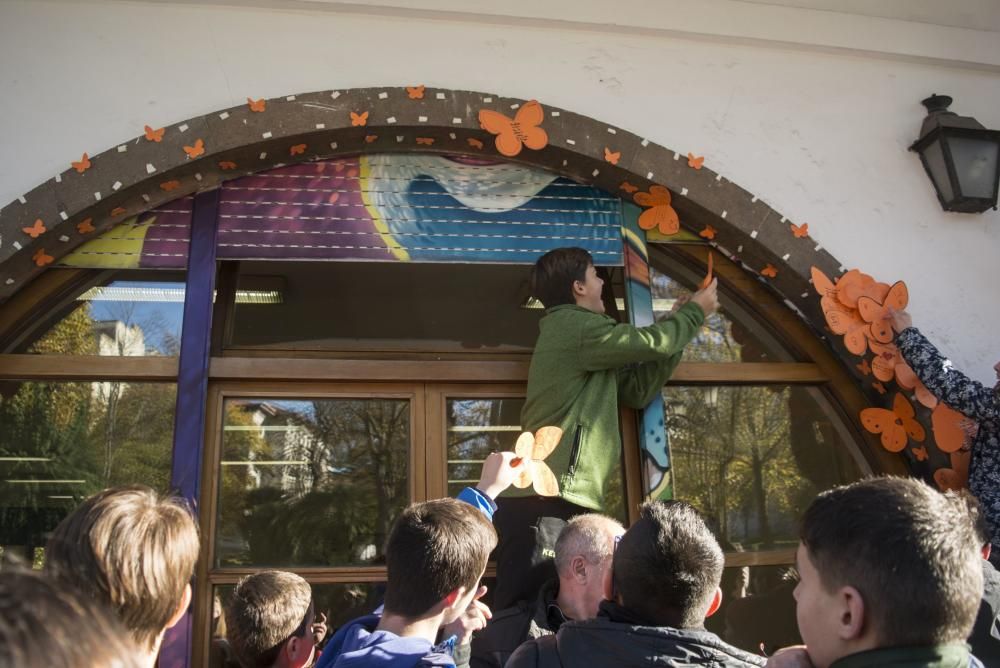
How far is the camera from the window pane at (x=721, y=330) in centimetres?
299

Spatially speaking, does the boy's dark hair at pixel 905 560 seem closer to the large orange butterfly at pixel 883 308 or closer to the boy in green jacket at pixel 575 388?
the boy in green jacket at pixel 575 388

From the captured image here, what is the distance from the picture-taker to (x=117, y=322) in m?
2.70

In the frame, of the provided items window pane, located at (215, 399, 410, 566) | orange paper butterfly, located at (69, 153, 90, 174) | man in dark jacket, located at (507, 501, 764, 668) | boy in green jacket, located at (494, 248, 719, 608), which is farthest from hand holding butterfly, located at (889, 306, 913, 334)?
orange paper butterfly, located at (69, 153, 90, 174)

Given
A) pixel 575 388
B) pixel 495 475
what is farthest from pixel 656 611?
pixel 575 388

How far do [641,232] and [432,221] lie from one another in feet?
2.27

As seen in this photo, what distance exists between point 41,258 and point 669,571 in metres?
2.07

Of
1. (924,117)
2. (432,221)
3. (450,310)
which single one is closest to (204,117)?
(432,221)

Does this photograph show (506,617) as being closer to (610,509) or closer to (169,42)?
(610,509)

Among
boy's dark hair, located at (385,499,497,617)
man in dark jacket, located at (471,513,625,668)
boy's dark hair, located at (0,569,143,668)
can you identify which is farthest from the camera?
man in dark jacket, located at (471,513,625,668)

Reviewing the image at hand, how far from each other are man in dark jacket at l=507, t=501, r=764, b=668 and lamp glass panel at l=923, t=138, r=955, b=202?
7.06ft

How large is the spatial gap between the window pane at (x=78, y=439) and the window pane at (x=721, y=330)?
1.60 m

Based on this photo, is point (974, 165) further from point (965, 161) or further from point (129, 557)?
point (129, 557)

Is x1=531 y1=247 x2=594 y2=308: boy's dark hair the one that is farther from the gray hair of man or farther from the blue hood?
the blue hood

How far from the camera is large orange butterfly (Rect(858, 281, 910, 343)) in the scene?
2848mm
